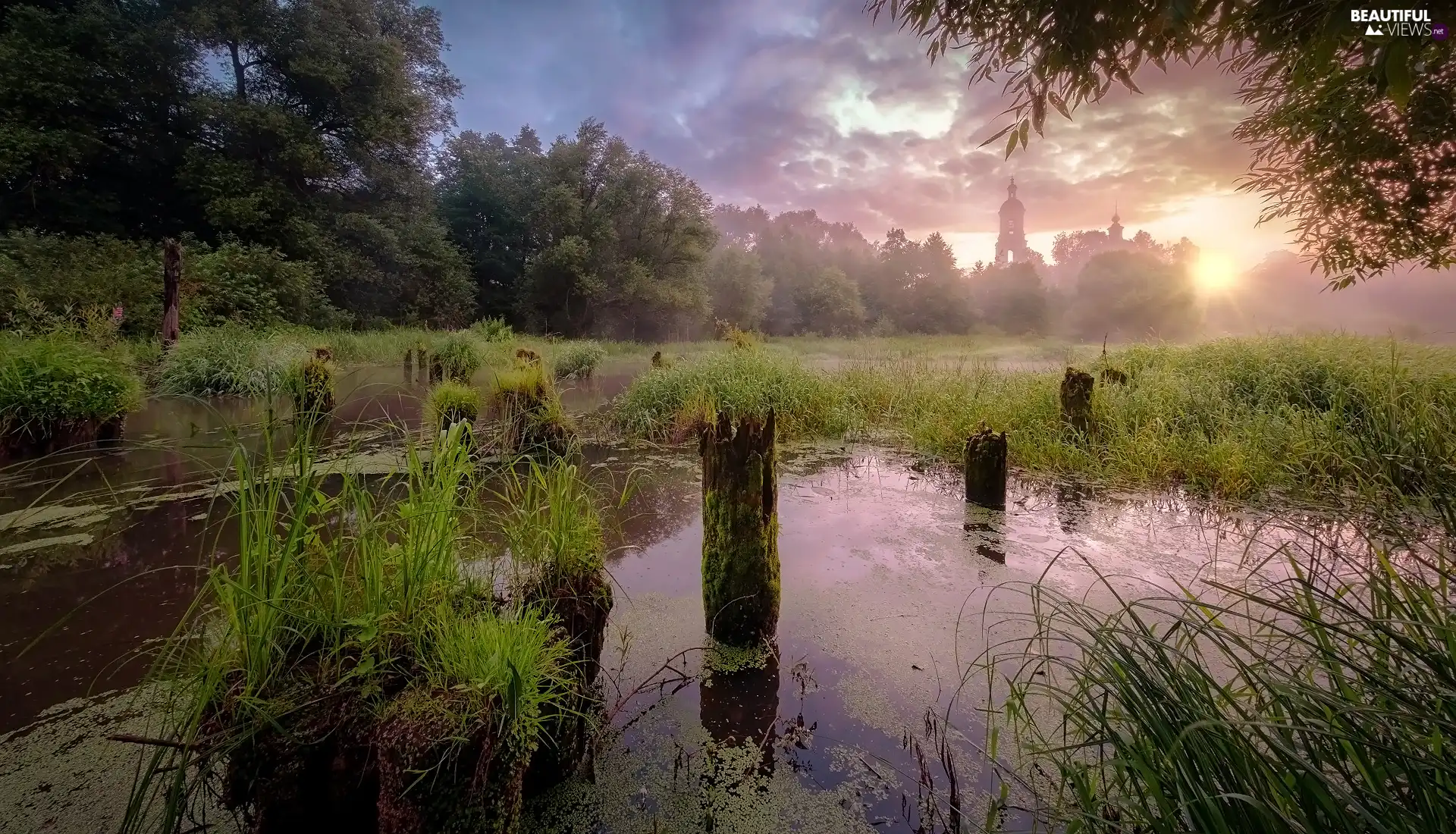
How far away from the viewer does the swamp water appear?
61.5 inches

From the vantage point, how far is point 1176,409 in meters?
5.74

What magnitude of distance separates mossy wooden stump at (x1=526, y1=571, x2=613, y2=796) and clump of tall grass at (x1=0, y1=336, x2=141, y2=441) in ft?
19.1

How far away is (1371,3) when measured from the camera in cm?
127

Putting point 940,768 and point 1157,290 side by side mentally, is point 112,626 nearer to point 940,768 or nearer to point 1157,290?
point 940,768

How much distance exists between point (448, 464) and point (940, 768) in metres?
1.78

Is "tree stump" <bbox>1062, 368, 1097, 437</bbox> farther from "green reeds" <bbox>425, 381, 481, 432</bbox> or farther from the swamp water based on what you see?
"green reeds" <bbox>425, 381, 481, 432</bbox>

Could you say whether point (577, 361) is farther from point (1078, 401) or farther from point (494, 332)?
point (1078, 401)

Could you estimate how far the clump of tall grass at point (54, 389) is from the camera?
4.66m

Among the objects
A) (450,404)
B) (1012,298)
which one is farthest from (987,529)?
(1012,298)

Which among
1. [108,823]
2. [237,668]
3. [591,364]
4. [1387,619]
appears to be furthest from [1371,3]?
[591,364]

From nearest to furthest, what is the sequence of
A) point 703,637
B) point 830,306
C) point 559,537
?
point 559,537 → point 703,637 → point 830,306

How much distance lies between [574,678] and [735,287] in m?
30.8

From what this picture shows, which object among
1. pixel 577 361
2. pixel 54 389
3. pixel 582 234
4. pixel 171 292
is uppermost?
pixel 582 234

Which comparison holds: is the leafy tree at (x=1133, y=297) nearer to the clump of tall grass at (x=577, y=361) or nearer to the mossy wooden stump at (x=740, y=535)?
the clump of tall grass at (x=577, y=361)
